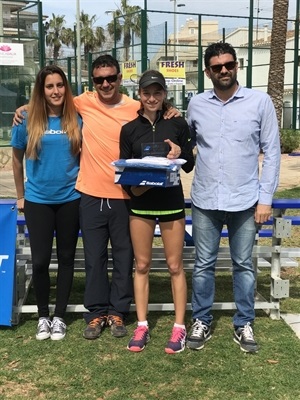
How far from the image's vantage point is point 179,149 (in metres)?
3.38

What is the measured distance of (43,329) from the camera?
3893 mm

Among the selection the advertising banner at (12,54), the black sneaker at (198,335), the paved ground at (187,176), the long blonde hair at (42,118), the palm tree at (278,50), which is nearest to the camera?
the long blonde hair at (42,118)

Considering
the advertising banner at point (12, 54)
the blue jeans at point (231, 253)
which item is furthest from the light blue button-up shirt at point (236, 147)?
the advertising banner at point (12, 54)

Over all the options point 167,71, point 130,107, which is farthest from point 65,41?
point 130,107

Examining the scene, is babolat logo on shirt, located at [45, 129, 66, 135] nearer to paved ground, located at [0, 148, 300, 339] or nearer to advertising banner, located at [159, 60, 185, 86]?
paved ground, located at [0, 148, 300, 339]

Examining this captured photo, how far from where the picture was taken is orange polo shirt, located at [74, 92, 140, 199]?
11.9 ft

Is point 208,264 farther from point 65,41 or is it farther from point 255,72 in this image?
point 65,41

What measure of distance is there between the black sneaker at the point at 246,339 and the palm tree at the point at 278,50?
38.1ft

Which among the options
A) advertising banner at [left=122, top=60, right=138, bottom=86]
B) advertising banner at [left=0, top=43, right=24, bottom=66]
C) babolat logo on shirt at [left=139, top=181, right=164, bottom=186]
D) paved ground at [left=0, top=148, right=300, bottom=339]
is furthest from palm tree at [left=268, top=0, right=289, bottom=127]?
babolat logo on shirt at [left=139, top=181, right=164, bottom=186]

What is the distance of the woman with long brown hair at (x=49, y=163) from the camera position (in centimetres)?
362

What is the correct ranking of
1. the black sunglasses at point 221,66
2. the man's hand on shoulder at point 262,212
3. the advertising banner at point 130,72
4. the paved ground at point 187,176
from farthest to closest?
the advertising banner at point 130,72 → the paved ground at point 187,176 → the man's hand on shoulder at point 262,212 → the black sunglasses at point 221,66

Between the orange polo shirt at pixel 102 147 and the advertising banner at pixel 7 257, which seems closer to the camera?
the orange polo shirt at pixel 102 147

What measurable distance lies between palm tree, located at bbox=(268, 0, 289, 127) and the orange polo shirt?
11655 mm

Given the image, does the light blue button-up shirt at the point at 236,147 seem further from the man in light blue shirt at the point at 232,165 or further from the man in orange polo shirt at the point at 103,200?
the man in orange polo shirt at the point at 103,200
